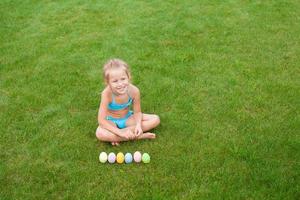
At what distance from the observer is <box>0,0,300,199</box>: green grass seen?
4.40 m

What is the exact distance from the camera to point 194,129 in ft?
16.9

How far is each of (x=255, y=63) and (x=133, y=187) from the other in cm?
309

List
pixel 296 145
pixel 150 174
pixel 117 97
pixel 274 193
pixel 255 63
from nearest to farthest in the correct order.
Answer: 1. pixel 274 193
2. pixel 150 174
3. pixel 296 145
4. pixel 117 97
5. pixel 255 63

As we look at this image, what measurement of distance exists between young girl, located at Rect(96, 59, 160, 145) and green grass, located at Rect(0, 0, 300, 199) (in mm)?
125

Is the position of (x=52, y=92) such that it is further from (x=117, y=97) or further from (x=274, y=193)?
(x=274, y=193)

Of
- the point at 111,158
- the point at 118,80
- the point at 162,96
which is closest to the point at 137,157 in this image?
the point at 111,158

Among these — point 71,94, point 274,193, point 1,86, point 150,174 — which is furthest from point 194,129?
point 1,86

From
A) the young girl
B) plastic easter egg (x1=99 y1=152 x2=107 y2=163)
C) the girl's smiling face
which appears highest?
the girl's smiling face

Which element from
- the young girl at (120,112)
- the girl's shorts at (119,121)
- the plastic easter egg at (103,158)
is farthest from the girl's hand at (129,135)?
the plastic easter egg at (103,158)

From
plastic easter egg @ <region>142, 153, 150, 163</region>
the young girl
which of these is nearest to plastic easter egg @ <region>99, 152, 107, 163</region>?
the young girl

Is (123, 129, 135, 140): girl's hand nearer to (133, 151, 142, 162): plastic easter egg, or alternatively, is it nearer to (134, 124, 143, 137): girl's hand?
(134, 124, 143, 137): girl's hand

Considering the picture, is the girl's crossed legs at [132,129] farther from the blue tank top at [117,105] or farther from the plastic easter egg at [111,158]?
the plastic easter egg at [111,158]

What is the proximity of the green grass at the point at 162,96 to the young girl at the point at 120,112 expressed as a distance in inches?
4.9

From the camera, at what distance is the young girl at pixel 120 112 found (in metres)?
4.81
